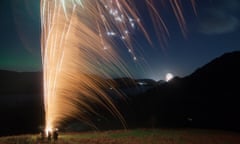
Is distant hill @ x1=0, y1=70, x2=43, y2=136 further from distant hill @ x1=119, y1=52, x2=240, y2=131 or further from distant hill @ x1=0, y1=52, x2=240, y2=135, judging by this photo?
distant hill @ x1=119, y1=52, x2=240, y2=131

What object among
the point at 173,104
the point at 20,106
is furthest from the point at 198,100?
the point at 20,106

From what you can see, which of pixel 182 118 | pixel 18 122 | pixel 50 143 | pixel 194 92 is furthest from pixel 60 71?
pixel 194 92

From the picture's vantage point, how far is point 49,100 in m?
16.2

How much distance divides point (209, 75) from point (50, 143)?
41809 millimetres

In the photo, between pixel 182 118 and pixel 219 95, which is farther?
pixel 219 95

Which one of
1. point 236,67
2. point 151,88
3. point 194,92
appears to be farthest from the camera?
point 151,88

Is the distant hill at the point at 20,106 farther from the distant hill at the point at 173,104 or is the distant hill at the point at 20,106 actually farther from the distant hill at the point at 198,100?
the distant hill at the point at 198,100

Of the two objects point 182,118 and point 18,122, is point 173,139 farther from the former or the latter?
point 18,122

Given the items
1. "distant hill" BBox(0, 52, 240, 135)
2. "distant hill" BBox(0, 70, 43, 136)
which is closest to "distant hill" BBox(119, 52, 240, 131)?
"distant hill" BBox(0, 52, 240, 135)

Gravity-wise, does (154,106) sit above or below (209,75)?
below

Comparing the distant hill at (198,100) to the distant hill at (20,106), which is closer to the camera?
the distant hill at (20,106)

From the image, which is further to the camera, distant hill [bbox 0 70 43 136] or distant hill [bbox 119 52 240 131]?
distant hill [bbox 119 52 240 131]

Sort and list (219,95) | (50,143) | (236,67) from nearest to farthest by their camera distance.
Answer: (50,143), (219,95), (236,67)

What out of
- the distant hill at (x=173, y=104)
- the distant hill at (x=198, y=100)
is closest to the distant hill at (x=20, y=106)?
the distant hill at (x=173, y=104)
